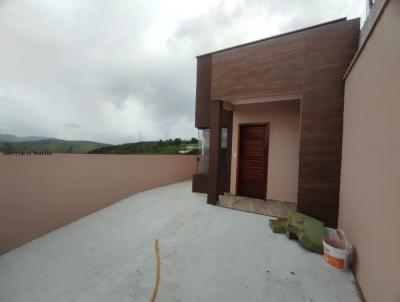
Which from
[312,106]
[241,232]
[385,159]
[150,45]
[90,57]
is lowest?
[241,232]

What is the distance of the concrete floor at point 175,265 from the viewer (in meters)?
1.34

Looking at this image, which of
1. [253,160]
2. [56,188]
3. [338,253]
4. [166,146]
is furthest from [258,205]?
[166,146]

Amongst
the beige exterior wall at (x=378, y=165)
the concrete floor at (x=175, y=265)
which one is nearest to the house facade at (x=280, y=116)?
the beige exterior wall at (x=378, y=165)

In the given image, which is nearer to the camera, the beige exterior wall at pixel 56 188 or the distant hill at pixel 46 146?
the beige exterior wall at pixel 56 188

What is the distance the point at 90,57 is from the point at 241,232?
18.8ft

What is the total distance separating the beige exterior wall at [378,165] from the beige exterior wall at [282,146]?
1827mm

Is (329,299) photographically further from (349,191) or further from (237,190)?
(237,190)

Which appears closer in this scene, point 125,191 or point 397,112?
point 397,112

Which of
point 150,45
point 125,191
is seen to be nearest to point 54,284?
point 125,191

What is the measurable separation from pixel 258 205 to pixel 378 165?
2543 mm

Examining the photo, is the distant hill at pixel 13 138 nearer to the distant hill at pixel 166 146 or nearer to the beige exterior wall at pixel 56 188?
the beige exterior wall at pixel 56 188

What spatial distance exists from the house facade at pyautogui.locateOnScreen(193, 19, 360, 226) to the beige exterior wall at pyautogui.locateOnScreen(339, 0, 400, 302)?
0.60 meters

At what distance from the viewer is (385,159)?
3.65 ft

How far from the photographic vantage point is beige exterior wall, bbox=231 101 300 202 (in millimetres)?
3631
